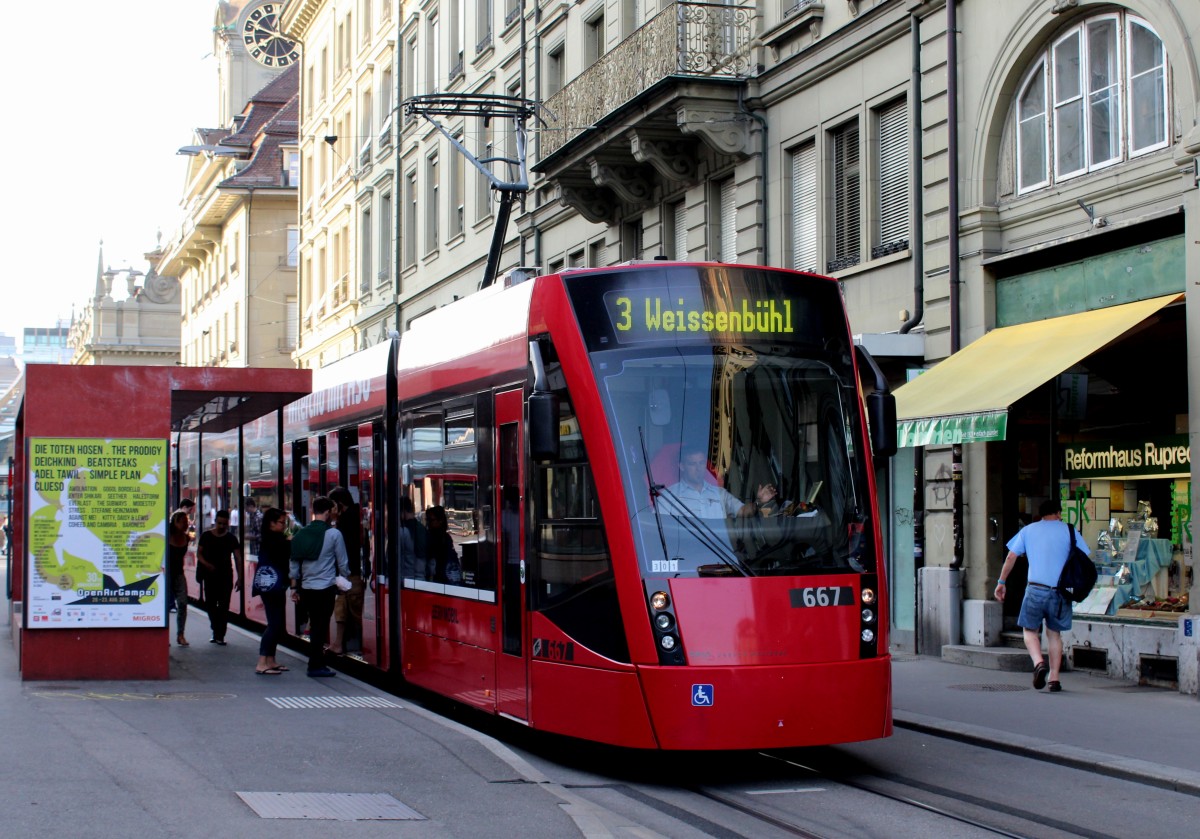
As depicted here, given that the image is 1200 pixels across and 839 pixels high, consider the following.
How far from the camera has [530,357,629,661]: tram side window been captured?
9.73 metres

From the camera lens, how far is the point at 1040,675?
1429 centimetres

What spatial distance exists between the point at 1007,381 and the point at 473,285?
20.6m

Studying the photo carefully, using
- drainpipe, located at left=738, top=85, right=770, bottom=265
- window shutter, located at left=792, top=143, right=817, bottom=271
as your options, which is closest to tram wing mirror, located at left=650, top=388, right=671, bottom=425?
window shutter, located at left=792, top=143, right=817, bottom=271

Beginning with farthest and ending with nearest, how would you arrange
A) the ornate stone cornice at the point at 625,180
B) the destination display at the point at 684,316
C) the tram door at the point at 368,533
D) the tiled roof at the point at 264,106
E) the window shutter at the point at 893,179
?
the tiled roof at the point at 264,106 < the ornate stone cornice at the point at 625,180 < the window shutter at the point at 893,179 < the tram door at the point at 368,533 < the destination display at the point at 684,316

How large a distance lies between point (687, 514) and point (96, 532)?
6.57 meters

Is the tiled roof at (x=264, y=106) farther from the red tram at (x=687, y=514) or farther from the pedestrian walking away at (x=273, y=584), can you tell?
the red tram at (x=687, y=514)

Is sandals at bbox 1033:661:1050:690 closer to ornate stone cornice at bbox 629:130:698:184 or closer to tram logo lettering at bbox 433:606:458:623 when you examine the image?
tram logo lettering at bbox 433:606:458:623

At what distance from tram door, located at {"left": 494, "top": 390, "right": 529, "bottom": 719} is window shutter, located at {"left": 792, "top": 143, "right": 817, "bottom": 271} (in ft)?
34.4

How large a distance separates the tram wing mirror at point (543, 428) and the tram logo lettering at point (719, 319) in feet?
2.83

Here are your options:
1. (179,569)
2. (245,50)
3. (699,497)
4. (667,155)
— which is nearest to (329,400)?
(179,569)

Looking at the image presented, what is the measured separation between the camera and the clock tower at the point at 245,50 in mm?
76812

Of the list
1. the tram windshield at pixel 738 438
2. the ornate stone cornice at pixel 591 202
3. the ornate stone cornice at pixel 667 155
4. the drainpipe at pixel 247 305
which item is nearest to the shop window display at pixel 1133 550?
the tram windshield at pixel 738 438

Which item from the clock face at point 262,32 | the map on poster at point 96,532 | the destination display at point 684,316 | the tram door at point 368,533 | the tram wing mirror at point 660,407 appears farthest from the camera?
the clock face at point 262,32

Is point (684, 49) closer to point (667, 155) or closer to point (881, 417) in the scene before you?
point (667, 155)
